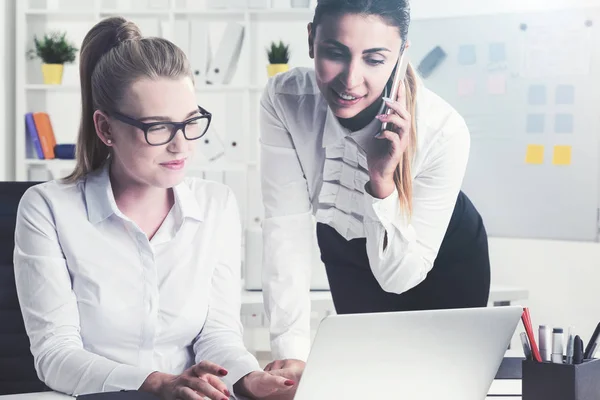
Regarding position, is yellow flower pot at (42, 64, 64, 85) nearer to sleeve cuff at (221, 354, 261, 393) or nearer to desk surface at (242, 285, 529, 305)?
desk surface at (242, 285, 529, 305)

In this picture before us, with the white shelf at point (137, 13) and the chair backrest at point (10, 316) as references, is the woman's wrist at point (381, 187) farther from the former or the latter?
the white shelf at point (137, 13)

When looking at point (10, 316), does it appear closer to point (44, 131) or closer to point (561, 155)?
point (561, 155)

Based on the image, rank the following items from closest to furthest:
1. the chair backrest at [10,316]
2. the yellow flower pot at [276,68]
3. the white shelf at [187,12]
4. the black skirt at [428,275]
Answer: the chair backrest at [10,316]
the black skirt at [428,275]
the yellow flower pot at [276,68]
the white shelf at [187,12]

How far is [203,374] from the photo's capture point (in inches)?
45.3

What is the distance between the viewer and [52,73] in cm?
385

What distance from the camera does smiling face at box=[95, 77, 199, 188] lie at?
1606 mm

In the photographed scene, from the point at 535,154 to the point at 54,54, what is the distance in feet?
7.68

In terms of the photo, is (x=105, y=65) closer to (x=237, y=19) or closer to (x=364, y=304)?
(x=364, y=304)

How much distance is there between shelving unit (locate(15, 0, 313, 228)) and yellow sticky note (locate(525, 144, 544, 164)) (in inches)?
49.0

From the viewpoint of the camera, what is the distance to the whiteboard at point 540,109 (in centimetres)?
251

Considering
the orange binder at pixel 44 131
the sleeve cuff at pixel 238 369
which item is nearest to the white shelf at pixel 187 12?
the orange binder at pixel 44 131

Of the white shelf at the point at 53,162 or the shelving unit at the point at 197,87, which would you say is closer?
the shelving unit at the point at 197,87

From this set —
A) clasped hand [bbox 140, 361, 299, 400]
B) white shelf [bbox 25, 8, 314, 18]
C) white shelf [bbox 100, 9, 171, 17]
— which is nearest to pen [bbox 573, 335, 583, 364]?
clasped hand [bbox 140, 361, 299, 400]

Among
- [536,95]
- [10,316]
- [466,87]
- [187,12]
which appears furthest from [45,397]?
[187,12]
